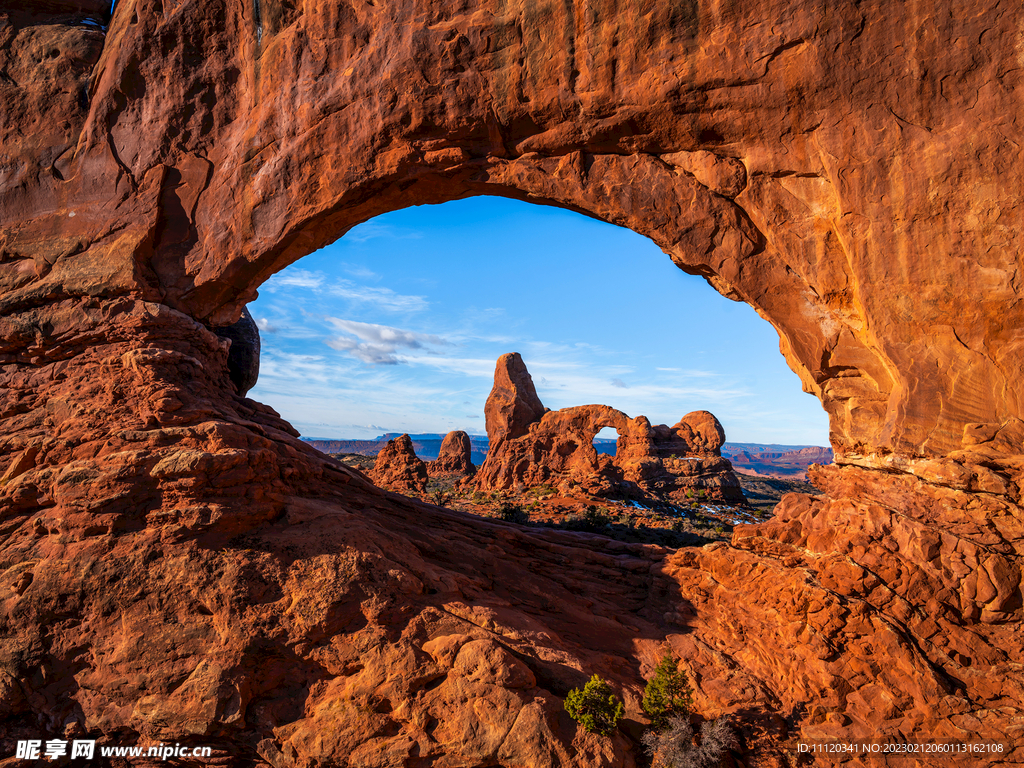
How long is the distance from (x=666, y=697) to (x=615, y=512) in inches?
789

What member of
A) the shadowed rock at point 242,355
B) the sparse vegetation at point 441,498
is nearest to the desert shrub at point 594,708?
the shadowed rock at point 242,355

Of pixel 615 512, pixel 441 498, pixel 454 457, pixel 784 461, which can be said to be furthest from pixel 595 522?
pixel 784 461

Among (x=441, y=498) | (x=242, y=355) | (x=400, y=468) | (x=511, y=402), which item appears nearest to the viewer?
(x=242, y=355)

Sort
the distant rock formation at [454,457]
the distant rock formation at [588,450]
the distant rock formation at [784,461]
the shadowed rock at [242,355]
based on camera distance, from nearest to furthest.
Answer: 1. the shadowed rock at [242,355]
2. the distant rock formation at [588,450]
3. the distant rock formation at [454,457]
4. the distant rock formation at [784,461]

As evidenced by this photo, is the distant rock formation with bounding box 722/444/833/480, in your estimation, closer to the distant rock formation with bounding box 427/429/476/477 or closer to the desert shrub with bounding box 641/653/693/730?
the distant rock formation with bounding box 427/429/476/477

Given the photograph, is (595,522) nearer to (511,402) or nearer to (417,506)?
A: (417,506)

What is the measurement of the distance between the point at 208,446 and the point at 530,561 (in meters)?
6.40

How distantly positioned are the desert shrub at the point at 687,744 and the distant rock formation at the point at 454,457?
137ft

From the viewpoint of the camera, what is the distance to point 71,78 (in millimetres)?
11078

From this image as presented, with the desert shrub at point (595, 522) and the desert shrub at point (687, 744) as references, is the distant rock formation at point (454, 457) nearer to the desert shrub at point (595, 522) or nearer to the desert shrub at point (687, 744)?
the desert shrub at point (595, 522)

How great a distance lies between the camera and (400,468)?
32781 mm

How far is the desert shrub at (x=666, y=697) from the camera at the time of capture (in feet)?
23.0

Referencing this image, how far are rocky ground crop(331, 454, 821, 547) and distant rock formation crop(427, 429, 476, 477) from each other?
3.99 metres

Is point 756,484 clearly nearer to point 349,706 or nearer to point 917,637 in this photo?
point 917,637
